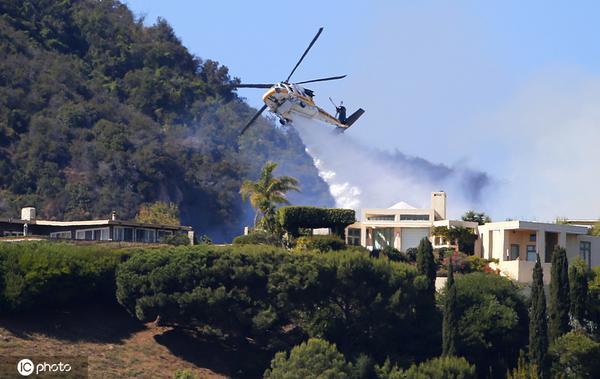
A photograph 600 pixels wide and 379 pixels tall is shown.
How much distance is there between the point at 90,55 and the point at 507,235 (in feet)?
339

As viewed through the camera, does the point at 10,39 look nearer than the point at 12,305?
No

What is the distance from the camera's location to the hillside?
488 ft

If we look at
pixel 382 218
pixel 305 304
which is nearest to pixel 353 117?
pixel 382 218

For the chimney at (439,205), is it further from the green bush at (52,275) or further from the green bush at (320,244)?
the green bush at (52,275)

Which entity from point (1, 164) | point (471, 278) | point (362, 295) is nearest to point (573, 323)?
point (471, 278)

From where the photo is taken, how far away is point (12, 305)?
236 feet

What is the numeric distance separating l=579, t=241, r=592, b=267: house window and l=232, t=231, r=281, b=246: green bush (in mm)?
20038

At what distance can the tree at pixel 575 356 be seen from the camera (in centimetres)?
7238

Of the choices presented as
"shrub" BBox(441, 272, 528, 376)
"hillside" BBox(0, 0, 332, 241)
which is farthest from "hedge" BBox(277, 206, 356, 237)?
"hillside" BBox(0, 0, 332, 241)

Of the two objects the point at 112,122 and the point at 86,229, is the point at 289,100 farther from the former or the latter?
the point at 112,122

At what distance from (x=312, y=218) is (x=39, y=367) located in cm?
2700

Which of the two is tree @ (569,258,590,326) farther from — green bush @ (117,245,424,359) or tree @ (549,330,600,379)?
green bush @ (117,245,424,359)

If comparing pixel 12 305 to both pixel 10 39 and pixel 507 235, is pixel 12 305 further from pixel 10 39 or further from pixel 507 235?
pixel 10 39

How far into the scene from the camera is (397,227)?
95000mm
